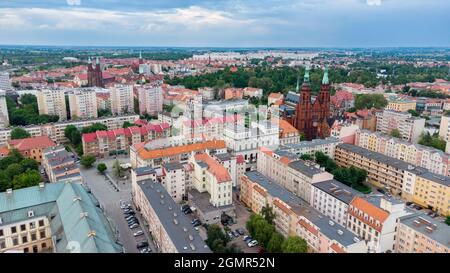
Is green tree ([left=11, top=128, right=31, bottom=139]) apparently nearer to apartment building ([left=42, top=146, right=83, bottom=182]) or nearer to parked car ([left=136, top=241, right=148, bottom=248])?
apartment building ([left=42, top=146, right=83, bottom=182])

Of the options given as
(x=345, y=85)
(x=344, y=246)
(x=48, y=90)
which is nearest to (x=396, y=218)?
(x=344, y=246)

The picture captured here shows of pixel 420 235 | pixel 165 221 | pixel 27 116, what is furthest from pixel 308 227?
pixel 27 116

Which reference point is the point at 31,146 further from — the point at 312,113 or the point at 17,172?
the point at 312,113

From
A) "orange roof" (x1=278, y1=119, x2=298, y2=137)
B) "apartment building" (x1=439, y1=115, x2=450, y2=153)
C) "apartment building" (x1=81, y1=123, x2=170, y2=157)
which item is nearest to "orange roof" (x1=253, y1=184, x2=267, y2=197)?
"orange roof" (x1=278, y1=119, x2=298, y2=137)

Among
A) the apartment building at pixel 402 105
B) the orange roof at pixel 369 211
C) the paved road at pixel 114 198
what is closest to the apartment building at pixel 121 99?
the paved road at pixel 114 198

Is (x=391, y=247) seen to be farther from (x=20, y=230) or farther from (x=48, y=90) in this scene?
(x=48, y=90)

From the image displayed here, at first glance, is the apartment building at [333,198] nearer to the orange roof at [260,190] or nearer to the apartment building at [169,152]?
the orange roof at [260,190]
